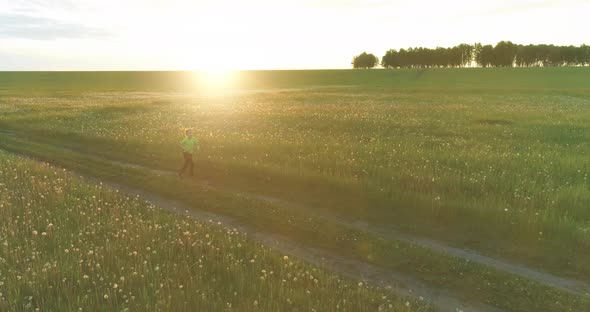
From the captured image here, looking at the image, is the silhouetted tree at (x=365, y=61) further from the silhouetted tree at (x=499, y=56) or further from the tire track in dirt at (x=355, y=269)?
the tire track in dirt at (x=355, y=269)

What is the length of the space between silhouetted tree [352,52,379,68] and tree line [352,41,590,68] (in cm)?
1569

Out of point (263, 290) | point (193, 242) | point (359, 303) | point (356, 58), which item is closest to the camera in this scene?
point (359, 303)

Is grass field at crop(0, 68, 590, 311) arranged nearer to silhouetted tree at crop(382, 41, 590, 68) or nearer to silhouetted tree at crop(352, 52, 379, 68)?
silhouetted tree at crop(382, 41, 590, 68)

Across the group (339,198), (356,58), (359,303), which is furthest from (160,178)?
(356,58)

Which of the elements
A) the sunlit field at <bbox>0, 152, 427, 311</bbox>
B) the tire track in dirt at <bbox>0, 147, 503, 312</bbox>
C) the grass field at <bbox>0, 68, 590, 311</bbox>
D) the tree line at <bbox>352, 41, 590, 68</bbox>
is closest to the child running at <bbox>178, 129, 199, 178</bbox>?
the grass field at <bbox>0, 68, 590, 311</bbox>

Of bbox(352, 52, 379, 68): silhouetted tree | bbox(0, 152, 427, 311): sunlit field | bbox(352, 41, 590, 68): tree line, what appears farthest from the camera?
bbox(352, 52, 379, 68): silhouetted tree

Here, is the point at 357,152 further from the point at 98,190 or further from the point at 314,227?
the point at 98,190

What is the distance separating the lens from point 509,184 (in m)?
15.2

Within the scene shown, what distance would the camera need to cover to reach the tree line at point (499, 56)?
15450 cm

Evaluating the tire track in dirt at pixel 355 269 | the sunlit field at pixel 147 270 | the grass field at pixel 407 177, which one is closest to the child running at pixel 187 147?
the grass field at pixel 407 177

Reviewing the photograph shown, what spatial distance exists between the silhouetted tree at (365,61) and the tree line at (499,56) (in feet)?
51.5

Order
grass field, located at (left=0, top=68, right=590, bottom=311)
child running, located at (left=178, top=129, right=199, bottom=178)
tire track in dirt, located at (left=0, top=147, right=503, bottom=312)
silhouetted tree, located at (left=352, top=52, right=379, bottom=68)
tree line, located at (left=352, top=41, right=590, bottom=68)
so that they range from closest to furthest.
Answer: tire track in dirt, located at (left=0, top=147, right=503, bottom=312) → grass field, located at (left=0, top=68, right=590, bottom=311) → child running, located at (left=178, top=129, right=199, bottom=178) → tree line, located at (left=352, top=41, right=590, bottom=68) → silhouetted tree, located at (left=352, top=52, right=379, bottom=68)

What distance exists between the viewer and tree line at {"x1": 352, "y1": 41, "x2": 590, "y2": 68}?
507ft

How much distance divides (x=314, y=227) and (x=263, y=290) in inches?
174
